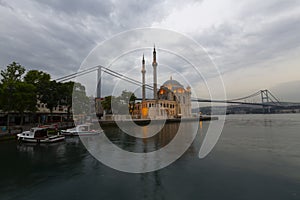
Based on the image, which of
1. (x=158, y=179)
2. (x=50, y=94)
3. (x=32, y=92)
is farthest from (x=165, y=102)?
(x=158, y=179)

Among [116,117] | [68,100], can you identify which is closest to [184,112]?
[116,117]

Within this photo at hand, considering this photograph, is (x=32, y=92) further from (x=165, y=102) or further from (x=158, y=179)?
(x=165, y=102)

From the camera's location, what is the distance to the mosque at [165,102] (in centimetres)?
7244

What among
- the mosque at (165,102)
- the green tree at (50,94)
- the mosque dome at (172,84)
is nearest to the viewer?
the green tree at (50,94)

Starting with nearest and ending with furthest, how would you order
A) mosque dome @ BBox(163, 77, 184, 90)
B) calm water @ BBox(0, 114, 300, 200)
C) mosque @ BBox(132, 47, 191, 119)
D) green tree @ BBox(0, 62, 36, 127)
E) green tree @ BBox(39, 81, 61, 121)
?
calm water @ BBox(0, 114, 300, 200), green tree @ BBox(0, 62, 36, 127), green tree @ BBox(39, 81, 61, 121), mosque @ BBox(132, 47, 191, 119), mosque dome @ BBox(163, 77, 184, 90)

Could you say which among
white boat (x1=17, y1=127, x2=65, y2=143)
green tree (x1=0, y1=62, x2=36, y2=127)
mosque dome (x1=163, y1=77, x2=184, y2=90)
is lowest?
white boat (x1=17, y1=127, x2=65, y2=143)

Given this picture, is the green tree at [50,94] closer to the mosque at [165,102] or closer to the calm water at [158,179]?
the calm water at [158,179]

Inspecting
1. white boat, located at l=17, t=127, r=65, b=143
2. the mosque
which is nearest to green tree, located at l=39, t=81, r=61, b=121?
white boat, located at l=17, t=127, r=65, b=143

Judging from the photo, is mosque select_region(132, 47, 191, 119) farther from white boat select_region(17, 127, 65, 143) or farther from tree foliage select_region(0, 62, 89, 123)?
white boat select_region(17, 127, 65, 143)

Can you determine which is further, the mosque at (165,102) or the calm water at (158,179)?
the mosque at (165,102)

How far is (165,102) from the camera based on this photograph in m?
83.1

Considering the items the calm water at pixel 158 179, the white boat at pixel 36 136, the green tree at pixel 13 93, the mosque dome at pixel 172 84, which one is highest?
the mosque dome at pixel 172 84

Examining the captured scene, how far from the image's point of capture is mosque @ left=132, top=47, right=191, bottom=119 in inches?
2852

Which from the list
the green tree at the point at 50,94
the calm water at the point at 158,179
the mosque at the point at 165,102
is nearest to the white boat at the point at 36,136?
the calm water at the point at 158,179
